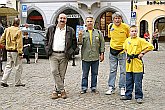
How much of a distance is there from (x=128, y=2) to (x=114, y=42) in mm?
26734

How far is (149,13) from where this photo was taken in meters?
33.4

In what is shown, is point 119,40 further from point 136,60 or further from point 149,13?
point 149,13

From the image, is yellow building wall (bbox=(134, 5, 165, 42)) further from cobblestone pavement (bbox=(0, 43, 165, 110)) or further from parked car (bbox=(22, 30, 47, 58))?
cobblestone pavement (bbox=(0, 43, 165, 110))

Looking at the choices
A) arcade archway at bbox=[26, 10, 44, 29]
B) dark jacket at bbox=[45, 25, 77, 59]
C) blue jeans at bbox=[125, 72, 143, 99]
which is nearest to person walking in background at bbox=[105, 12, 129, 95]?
blue jeans at bbox=[125, 72, 143, 99]

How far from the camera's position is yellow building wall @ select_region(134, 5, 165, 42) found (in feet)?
108

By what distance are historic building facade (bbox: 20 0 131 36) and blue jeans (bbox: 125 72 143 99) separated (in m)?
26.3

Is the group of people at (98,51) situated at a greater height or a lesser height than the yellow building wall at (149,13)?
lesser

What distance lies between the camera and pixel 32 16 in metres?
39.4

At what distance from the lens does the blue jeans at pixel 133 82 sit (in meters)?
8.22

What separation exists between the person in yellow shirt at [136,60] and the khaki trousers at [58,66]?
1411 mm

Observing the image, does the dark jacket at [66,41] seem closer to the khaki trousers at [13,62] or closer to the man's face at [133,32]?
the man's face at [133,32]

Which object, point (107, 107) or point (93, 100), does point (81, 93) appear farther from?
point (107, 107)

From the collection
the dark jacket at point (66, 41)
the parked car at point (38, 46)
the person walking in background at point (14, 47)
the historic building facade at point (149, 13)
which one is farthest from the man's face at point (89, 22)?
the historic building facade at point (149, 13)

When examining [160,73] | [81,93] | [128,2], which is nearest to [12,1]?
[128,2]
